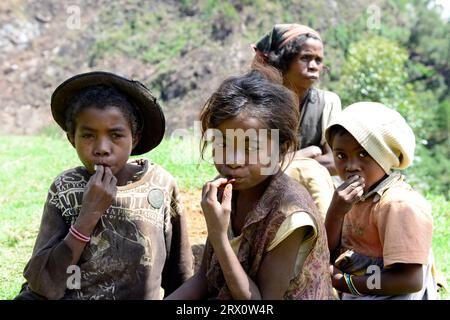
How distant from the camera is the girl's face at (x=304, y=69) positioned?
437 cm

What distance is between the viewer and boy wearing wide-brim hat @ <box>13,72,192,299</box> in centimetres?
276

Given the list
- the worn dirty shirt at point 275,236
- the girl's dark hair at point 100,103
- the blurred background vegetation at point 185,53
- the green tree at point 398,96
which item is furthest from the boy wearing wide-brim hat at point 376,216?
the blurred background vegetation at point 185,53

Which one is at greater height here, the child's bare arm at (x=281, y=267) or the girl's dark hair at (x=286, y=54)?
the girl's dark hair at (x=286, y=54)

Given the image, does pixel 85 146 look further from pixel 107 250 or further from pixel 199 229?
pixel 199 229

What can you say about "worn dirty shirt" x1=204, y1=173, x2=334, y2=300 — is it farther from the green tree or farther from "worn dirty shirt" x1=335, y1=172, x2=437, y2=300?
the green tree

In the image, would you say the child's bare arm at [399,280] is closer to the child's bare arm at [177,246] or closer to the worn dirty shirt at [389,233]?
the worn dirty shirt at [389,233]

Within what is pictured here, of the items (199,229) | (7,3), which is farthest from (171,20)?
(199,229)

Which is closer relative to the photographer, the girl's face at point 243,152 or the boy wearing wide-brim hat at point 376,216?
the girl's face at point 243,152

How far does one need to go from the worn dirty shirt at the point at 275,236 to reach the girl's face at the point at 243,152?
0.10 m

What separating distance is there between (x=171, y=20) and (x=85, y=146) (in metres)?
21.4

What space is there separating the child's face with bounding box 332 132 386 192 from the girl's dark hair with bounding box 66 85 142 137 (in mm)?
951

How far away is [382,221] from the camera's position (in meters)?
2.96

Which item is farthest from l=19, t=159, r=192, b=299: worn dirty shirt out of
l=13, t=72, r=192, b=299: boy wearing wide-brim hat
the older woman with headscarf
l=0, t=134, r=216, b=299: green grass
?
the older woman with headscarf
